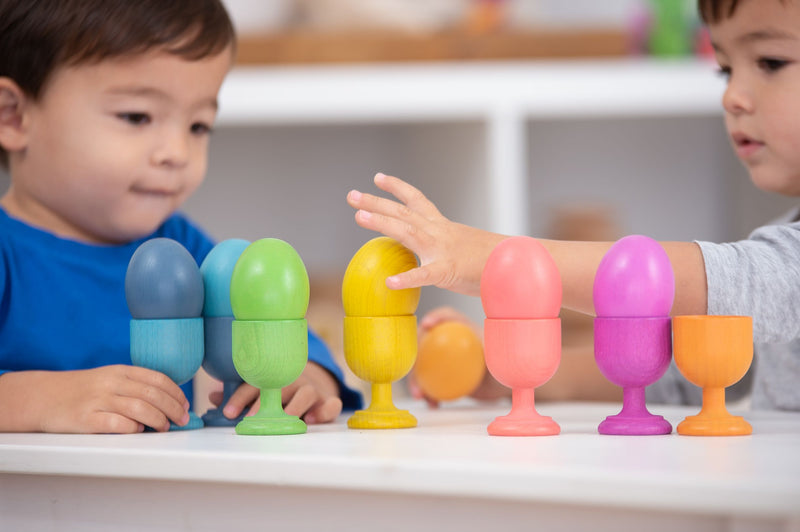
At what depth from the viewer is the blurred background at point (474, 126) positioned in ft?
6.23

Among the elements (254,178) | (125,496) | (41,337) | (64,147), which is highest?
(254,178)

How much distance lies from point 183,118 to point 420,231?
38 centimetres

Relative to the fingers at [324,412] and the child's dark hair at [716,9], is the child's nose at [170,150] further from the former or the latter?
the child's dark hair at [716,9]

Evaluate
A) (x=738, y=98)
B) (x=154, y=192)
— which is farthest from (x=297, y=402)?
(x=738, y=98)

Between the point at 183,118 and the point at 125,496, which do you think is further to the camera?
the point at 183,118

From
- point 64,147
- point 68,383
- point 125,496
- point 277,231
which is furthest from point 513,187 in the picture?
point 125,496

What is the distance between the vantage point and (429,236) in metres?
0.75

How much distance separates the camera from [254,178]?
253 centimetres

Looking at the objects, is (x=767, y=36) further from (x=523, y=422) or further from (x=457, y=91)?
(x=457, y=91)

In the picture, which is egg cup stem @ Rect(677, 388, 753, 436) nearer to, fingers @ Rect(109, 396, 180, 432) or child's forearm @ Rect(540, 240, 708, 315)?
child's forearm @ Rect(540, 240, 708, 315)

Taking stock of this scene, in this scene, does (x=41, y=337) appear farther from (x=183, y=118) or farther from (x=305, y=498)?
(x=305, y=498)

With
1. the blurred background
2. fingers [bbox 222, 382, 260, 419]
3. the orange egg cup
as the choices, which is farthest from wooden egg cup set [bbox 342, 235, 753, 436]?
the blurred background

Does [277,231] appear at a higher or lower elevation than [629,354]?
higher

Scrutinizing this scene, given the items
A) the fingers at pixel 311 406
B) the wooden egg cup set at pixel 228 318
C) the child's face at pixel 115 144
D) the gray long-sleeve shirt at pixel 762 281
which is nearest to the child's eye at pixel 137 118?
the child's face at pixel 115 144
